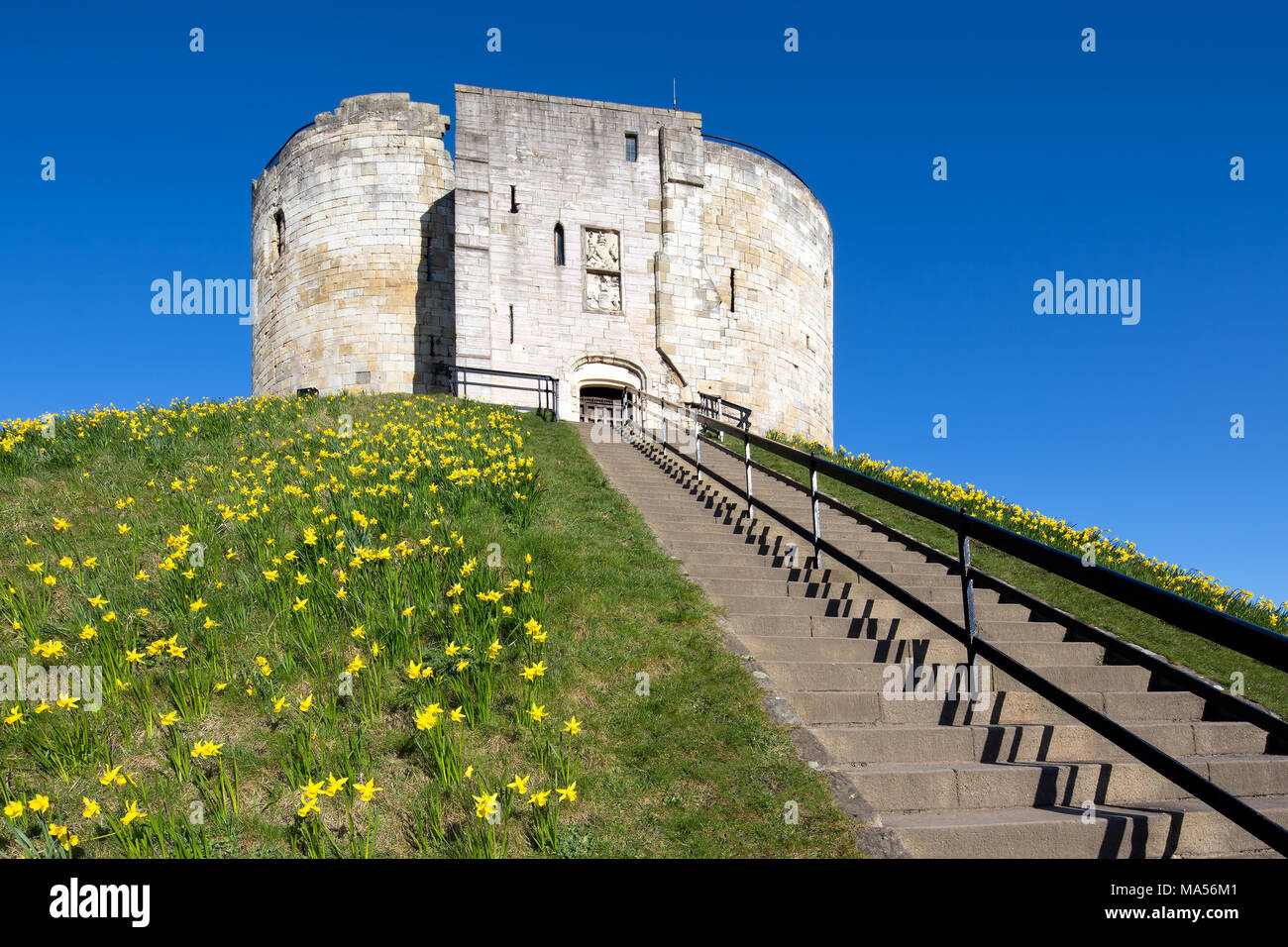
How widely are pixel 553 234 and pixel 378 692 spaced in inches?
711

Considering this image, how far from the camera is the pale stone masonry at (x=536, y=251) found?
20625mm

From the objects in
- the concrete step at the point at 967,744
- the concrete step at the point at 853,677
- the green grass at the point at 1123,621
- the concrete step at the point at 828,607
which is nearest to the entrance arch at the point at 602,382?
the green grass at the point at 1123,621

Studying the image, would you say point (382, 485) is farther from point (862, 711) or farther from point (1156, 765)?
point (1156, 765)

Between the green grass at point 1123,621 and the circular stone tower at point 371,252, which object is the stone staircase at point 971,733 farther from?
the circular stone tower at point 371,252

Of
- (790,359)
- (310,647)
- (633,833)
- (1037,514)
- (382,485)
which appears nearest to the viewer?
(633,833)

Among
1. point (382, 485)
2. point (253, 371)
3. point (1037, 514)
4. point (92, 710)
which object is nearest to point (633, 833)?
point (92, 710)

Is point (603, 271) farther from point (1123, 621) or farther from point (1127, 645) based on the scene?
point (1127, 645)

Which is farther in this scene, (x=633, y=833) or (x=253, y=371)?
(x=253, y=371)

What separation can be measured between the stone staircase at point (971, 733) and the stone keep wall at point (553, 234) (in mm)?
13792

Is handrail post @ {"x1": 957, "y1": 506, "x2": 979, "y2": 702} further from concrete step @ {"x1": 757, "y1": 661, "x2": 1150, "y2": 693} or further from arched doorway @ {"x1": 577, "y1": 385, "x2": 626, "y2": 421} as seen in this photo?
arched doorway @ {"x1": 577, "y1": 385, "x2": 626, "y2": 421}

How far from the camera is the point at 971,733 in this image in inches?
173
